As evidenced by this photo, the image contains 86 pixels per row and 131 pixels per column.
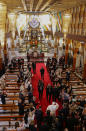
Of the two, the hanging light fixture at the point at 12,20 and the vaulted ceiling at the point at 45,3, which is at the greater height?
the vaulted ceiling at the point at 45,3

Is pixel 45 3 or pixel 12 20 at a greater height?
pixel 45 3

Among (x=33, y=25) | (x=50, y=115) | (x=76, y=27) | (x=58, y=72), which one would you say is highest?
(x=33, y=25)

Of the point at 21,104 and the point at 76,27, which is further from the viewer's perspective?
the point at 76,27

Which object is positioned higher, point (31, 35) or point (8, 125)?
point (31, 35)

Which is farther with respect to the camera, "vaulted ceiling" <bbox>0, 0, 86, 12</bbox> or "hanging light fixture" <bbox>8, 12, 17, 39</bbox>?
"hanging light fixture" <bbox>8, 12, 17, 39</bbox>

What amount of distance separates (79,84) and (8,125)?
713 centimetres

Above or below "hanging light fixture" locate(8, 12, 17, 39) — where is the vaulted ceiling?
above

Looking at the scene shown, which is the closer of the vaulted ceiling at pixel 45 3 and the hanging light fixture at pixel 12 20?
the vaulted ceiling at pixel 45 3

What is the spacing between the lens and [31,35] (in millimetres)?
28391

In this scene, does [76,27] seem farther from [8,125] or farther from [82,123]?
[8,125]

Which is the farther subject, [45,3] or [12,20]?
[12,20]

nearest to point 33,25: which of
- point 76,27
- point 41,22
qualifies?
point 41,22

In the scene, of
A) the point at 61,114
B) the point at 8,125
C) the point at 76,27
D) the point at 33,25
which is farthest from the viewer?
the point at 33,25

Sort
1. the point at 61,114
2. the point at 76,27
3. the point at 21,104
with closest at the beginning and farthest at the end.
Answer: the point at 61,114
the point at 21,104
the point at 76,27
